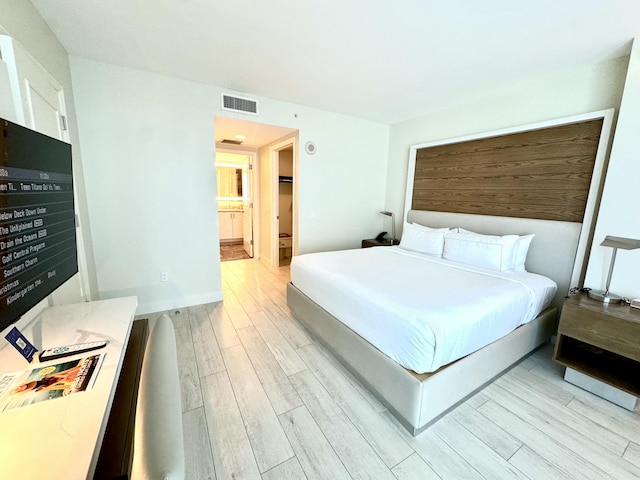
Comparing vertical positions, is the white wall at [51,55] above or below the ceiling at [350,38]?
below

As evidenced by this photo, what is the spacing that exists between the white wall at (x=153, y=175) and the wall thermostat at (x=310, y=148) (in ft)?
0.26

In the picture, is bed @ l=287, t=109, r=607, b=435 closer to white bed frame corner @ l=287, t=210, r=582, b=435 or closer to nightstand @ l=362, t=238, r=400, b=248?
white bed frame corner @ l=287, t=210, r=582, b=435

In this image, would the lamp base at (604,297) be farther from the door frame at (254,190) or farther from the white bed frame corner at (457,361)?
the door frame at (254,190)

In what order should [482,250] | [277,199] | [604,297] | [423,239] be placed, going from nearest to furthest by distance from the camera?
[604,297], [482,250], [423,239], [277,199]

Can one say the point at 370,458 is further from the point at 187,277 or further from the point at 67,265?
the point at 187,277

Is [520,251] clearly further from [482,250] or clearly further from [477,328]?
[477,328]

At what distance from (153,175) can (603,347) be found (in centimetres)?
406

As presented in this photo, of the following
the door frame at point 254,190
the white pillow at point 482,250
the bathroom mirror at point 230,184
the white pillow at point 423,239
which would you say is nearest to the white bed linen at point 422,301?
the white pillow at point 482,250

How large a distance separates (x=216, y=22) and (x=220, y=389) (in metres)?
2.62

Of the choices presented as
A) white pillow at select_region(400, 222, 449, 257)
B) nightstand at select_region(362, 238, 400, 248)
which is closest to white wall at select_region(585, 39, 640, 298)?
white pillow at select_region(400, 222, 449, 257)

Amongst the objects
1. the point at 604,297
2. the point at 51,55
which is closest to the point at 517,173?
the point at 604,297

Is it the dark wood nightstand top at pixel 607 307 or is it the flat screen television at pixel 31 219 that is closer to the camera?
the flat screen television at pixel 31 219

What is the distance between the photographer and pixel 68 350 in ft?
3.73

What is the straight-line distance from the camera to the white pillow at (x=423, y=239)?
10.4ft
